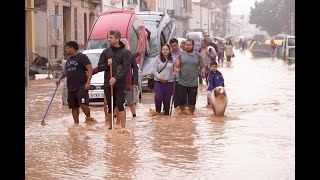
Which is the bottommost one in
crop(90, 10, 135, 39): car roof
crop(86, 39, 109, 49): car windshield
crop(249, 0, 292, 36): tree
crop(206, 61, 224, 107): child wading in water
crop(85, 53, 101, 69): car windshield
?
crop(206, 61, 224, 107): child wading in water

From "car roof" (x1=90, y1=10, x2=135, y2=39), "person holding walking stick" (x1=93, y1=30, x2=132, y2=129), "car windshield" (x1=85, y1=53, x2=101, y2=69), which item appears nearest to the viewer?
"person holding walking stick" (x1=93, y1=30, x2=132, y2=129)

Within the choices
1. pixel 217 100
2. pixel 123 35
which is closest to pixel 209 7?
pixel 123 35

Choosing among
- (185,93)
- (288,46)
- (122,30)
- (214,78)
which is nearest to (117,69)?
(185,93)

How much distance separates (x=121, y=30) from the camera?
928 inches

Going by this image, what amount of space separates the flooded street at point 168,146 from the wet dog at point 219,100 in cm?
25

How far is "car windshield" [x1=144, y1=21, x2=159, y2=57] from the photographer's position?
25325mm

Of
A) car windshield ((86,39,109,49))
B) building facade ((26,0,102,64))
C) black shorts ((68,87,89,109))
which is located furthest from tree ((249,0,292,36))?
black shorts ((68,87,89,109))

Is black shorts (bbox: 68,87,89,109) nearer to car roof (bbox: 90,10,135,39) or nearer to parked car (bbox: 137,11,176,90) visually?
parked car (bbox: 137,11,176,90)

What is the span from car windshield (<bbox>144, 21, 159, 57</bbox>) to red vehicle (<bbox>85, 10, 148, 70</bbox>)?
67 cm

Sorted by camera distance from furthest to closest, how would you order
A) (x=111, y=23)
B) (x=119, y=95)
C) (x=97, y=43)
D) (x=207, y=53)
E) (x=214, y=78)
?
(x=111, y=23), (x=97, y=43), (x=207, y=53), (x=214, y=78), (x=119, y=95)

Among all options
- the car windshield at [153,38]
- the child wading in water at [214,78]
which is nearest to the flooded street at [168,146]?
the child wading in water at [214,78]

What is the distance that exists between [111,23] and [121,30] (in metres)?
0.52

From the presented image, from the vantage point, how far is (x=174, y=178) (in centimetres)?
838

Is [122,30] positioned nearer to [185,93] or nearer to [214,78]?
[214,78]
